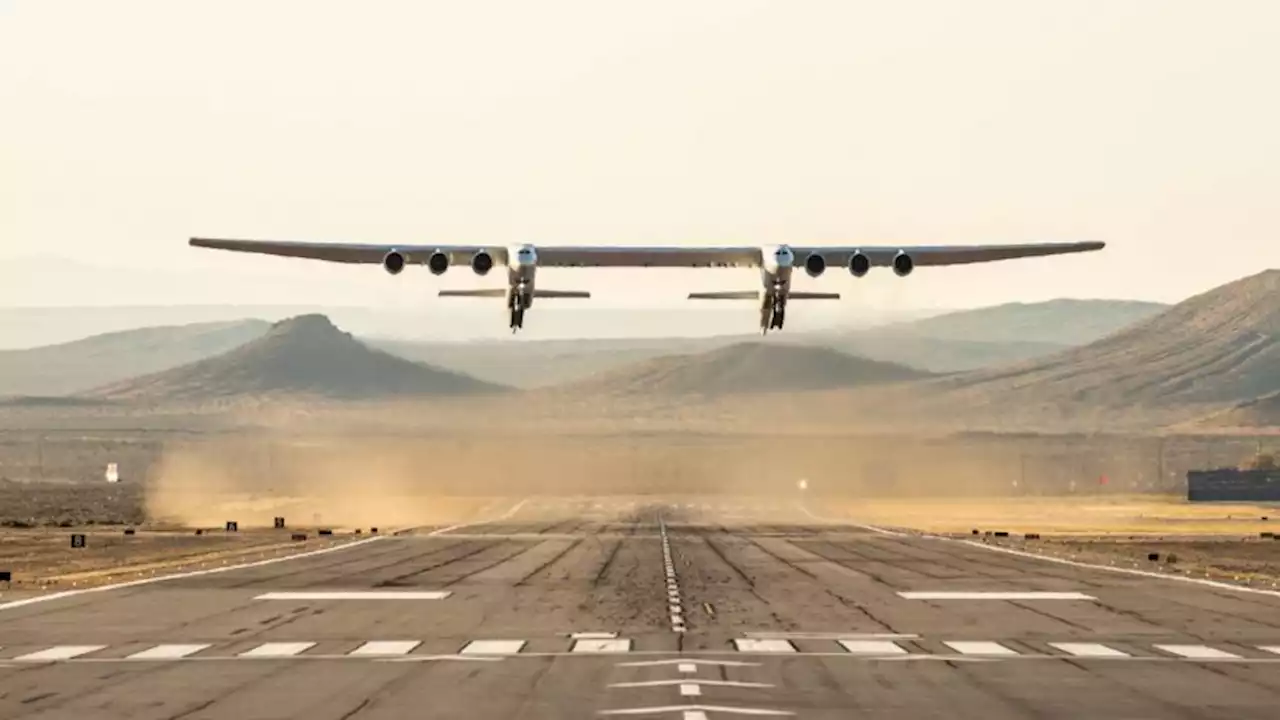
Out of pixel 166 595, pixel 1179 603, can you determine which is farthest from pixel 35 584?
pixel 1179 603

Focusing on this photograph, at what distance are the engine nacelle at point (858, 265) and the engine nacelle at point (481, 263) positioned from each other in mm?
10926

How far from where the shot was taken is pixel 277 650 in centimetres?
3244

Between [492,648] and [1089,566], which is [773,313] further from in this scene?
[492,648]

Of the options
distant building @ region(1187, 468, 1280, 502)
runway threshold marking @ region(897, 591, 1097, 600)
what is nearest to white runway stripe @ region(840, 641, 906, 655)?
runway threshold marking @ region(897, 591, 1097, 600)

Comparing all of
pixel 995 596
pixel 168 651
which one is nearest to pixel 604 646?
pixel 168 651

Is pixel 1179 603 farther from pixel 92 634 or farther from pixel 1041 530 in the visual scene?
pixel 1041 530

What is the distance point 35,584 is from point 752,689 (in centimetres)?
2952

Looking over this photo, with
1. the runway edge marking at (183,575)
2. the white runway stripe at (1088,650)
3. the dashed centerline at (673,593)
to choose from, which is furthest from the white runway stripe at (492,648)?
the runway edge marking at (183,575)

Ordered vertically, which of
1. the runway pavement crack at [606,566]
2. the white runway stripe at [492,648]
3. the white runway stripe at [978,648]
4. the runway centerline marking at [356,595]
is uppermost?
the runway pavement crack at [606,566]

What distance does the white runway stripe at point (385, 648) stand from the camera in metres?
32.2

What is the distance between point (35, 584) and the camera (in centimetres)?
5075

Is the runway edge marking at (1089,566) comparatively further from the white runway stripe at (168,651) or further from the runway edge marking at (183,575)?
the white runway stripe at (168,651)

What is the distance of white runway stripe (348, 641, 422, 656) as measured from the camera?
105 ft

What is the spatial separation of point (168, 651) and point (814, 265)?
104 ft
